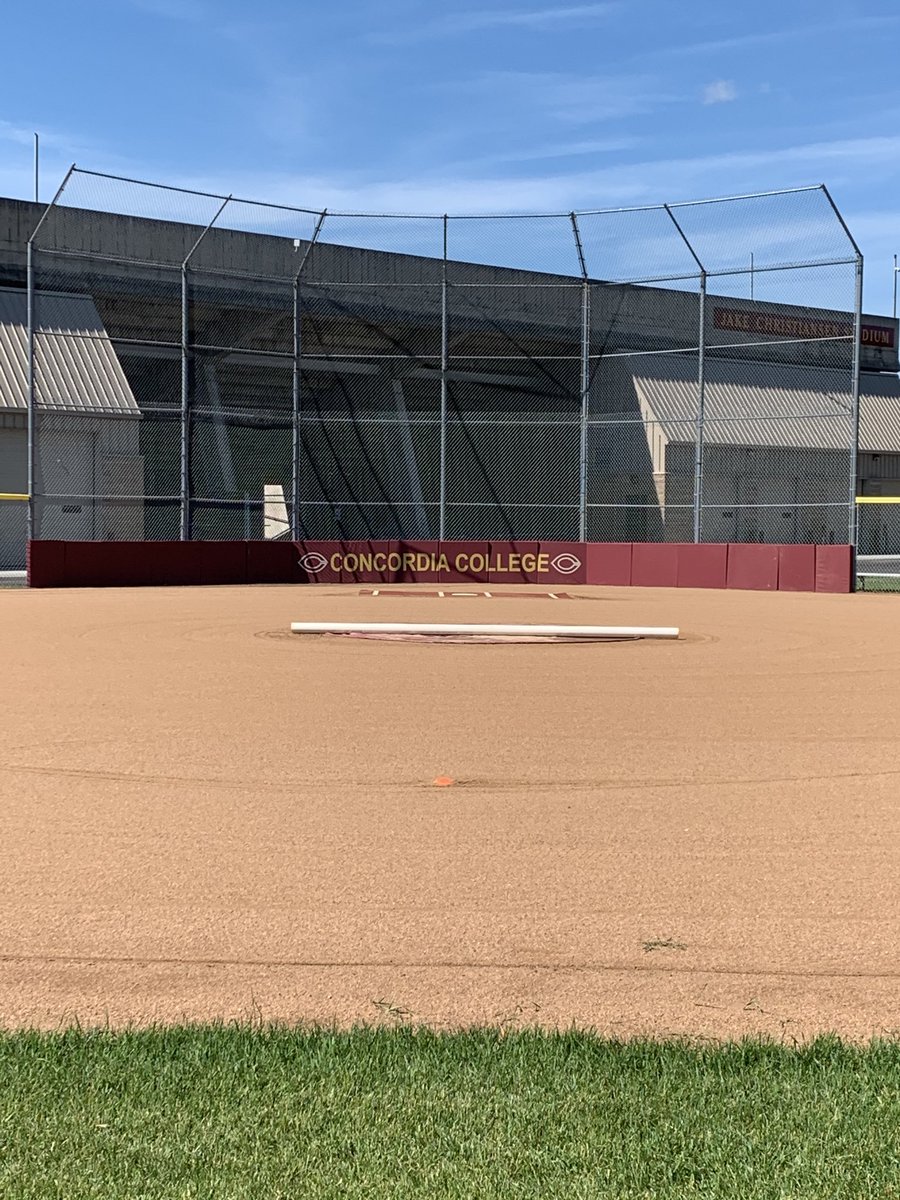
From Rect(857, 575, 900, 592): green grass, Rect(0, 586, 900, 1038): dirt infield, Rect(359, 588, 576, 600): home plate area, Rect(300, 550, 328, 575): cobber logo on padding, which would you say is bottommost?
Rect(0, 586, 900, 1038): dirt infield

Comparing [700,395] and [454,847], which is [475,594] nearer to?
[700,395]

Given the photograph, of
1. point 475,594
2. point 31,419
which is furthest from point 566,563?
point 31,419

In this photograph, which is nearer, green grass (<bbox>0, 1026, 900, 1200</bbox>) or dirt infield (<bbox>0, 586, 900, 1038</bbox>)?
green grass (<bbox>0, 1026, 900, 1200</bbox>)

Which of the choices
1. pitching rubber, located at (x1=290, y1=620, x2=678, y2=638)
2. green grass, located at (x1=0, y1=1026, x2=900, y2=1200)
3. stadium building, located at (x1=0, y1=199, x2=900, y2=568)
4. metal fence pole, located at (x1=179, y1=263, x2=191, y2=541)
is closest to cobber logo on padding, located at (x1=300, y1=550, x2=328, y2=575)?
stadium building, located at (x1=0, y1=199, x2=900, y2=568)

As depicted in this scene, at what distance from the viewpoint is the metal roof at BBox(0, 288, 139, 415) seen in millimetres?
31906

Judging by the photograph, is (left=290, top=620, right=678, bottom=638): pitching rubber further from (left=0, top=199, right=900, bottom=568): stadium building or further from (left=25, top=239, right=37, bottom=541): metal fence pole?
(left=0, top=199, right=900, bottom=568): stadium building

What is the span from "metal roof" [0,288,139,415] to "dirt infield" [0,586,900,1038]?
68.1 feet

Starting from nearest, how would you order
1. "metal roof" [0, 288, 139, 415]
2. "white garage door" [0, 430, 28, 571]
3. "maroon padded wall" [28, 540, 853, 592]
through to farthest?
1. "maroon padded wall" [28, 540, 853, 592]
2. "white garage door" [0, 430, 28, 571]
3. "metal roof" [0, 288, 139, 415]

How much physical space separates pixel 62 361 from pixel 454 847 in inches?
1137

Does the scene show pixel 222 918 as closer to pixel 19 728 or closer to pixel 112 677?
pixel 19 728

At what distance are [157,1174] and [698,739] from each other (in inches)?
255

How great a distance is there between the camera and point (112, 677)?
12117 millimetres

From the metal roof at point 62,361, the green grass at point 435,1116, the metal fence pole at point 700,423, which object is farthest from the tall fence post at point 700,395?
the green grass at point 435,1116

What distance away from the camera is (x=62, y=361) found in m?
32.2
